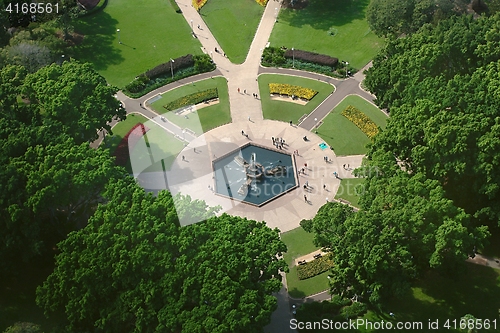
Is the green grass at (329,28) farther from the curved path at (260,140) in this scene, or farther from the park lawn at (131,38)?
the park lawn at (131,38)

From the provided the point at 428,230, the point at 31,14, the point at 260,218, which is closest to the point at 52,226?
the point at 260,218

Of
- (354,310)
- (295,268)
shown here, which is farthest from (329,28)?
(354,310)

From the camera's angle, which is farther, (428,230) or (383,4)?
(383,4)

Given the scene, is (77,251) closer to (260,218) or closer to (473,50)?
(260,218)

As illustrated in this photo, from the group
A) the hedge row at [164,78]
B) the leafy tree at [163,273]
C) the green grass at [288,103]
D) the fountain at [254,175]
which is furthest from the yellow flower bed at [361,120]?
the leafy tree at [163,273]

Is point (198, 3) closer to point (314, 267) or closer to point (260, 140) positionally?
point (260, 140)
